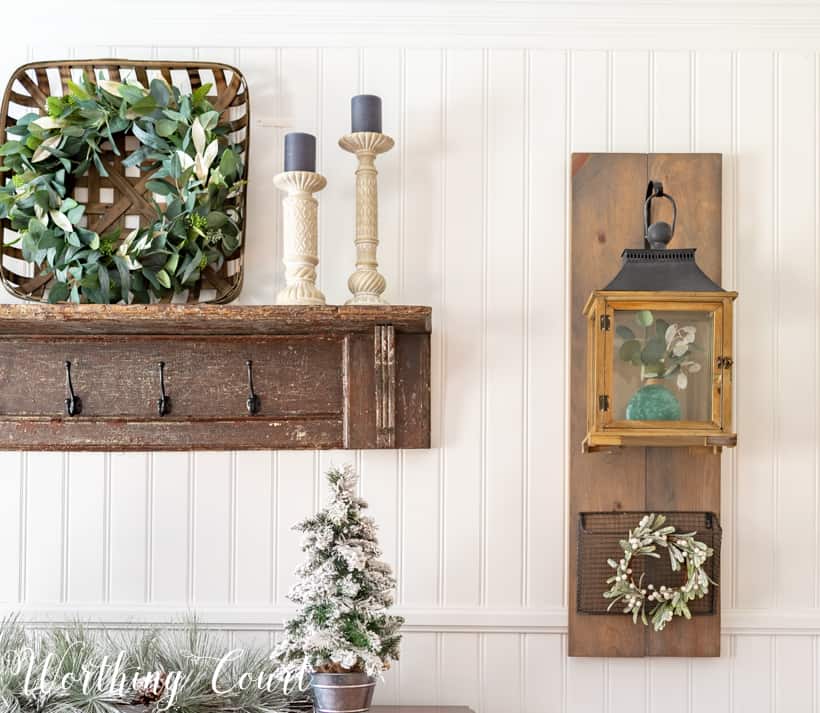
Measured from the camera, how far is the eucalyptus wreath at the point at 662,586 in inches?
80.6

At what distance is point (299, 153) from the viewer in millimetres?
2035

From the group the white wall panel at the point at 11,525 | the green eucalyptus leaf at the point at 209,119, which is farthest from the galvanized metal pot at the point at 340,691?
the green eucalyptus leaf at the point at 209,119

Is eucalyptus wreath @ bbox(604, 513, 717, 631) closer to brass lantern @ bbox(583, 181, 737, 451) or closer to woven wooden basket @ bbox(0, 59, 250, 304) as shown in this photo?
brass lantern @ bbox(583, 181, 737, 451)

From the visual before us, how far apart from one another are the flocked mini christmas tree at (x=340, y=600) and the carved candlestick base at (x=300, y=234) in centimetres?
41

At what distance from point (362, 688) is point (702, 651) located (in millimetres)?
769

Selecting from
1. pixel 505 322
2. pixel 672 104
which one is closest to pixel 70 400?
pixel 505 322

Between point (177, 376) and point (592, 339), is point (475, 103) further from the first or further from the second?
point (177, 376)

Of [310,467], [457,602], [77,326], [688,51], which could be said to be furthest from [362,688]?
[688,51]

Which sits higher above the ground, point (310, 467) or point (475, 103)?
point (475, 103)

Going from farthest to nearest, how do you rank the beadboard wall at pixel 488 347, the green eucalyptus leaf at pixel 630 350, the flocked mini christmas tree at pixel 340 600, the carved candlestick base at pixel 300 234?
1. the beadboard wall at pixel 488 347
2. the carved candlestick base at pixel 300 234
3. the green eucalyptus leaf at pixel 630 350
4. the flocked mini christmas tree at pixel 340 600

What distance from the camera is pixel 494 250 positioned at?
217 cm

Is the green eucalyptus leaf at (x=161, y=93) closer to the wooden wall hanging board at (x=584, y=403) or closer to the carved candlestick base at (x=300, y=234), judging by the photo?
the carved candlestick base at (x=300, y=234)

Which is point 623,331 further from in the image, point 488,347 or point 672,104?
point 672,104

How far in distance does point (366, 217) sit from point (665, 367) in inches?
27.4
